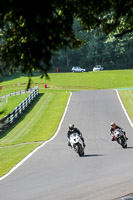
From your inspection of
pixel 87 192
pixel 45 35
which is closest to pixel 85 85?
pixel 87 192

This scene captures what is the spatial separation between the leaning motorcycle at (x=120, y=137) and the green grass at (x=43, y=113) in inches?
185

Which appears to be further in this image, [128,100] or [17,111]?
[128,100]

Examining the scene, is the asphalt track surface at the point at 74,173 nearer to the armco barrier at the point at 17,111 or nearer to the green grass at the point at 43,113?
the green grass at the point at 43,113

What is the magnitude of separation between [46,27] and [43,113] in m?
37.2

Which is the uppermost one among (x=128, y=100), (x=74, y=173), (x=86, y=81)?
(x=86, y=81)

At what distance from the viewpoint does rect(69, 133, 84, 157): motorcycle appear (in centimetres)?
2018

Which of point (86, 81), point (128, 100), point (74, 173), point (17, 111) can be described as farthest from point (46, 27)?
point (86, 81)

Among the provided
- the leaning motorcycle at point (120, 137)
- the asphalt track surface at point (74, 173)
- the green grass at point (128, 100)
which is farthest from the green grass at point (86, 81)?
the leaning motorcycle at point (120, 137)

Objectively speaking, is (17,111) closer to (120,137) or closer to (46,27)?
(120,137)

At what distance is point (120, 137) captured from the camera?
22.8m

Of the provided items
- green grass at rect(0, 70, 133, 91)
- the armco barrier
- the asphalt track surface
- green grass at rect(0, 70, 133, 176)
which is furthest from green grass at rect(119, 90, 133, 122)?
green grass at rect(0, 70, 133, 91)

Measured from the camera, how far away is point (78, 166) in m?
17.2

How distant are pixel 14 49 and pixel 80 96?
44.8m

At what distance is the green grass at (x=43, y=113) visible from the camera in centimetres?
2512
